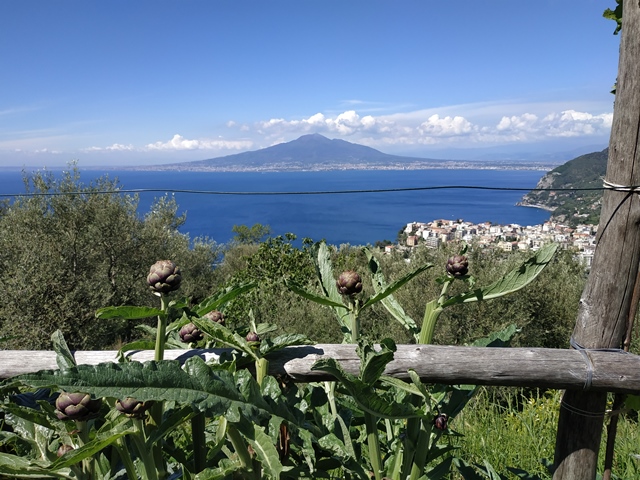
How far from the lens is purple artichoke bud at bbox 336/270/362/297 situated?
4.26ft

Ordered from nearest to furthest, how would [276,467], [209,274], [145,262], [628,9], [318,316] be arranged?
[276,467], [628,9], [318,316], [145,262], [209,274]

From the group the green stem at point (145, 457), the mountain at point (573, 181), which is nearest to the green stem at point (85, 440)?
the green stem at point (145, 457)

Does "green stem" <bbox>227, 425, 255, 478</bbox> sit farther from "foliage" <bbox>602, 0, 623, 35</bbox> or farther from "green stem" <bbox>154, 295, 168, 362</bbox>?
"foliage" <bbox>602, 0, 623, 35</bbox>

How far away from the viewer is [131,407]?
41.2 inches

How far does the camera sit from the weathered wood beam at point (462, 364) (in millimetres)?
1377

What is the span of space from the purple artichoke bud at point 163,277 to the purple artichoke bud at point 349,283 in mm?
394

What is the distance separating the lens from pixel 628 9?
1519mm

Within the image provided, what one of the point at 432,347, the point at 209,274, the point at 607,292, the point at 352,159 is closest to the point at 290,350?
the point at 432,347

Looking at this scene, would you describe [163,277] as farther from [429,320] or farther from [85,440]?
[429,320]

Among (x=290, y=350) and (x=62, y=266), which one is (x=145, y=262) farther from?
(x=290, y=350)

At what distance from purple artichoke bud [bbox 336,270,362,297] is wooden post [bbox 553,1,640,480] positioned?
2.69ft

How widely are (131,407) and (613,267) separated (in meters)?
1.40

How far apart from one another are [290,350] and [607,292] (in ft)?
3.24

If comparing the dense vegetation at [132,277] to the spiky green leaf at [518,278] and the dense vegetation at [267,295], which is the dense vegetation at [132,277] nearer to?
the dense vegetation at [267,295]
